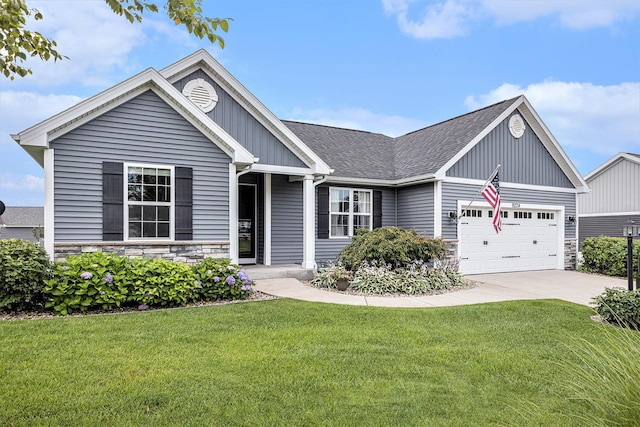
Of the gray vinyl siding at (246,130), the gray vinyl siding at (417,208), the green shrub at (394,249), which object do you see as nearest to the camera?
the green shrub at (394,249)

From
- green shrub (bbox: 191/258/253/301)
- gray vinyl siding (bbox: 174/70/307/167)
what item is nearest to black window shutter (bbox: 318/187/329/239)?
gray vinyl siding (bbox: 174/70/307/167)

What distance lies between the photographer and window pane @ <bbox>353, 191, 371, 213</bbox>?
1283 cm

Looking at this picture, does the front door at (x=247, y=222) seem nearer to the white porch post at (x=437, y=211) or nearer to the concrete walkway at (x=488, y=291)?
the concrete walkway at (x=488, y=291)

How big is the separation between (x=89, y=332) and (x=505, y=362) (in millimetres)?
5109

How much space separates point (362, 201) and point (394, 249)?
359cm

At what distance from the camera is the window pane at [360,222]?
1281 cm

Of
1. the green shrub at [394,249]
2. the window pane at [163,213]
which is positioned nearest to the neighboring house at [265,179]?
the window pane at [163,213]

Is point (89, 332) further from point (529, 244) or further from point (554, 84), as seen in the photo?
point (554, 84)

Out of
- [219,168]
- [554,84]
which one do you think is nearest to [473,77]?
[554,84]

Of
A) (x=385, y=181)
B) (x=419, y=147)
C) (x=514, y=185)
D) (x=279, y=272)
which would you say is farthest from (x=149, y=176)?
(x=514, y=185)

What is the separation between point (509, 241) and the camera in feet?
43.6

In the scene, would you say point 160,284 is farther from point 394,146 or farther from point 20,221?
point 20,221

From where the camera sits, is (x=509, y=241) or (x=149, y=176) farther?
(x=509, y=241)

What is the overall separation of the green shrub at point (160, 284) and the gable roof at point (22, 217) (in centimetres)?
3136
